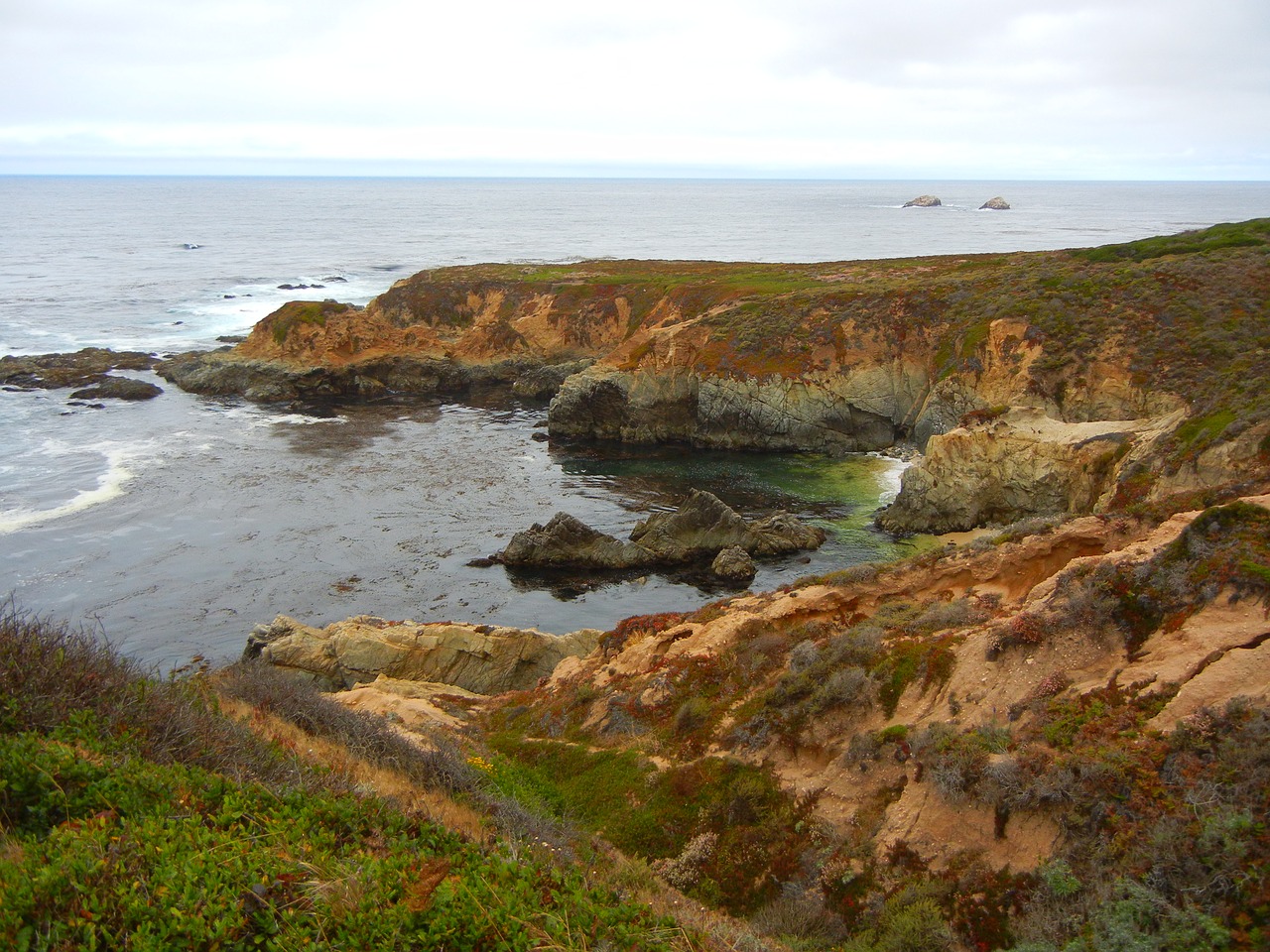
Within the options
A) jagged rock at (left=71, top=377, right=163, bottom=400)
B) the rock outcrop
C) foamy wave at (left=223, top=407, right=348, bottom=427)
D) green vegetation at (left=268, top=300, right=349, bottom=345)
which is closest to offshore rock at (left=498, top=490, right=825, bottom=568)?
foamy wave at (left=223, top=407, right=348, bottom=427)

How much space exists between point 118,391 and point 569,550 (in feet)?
126

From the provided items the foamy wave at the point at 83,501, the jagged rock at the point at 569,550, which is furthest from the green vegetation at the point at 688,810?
the foamy wave at the point at 83,501

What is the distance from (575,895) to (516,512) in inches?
1162

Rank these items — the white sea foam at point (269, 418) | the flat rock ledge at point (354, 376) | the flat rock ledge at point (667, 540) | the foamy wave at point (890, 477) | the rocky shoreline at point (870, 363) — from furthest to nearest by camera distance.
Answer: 1. the flat rock ledge at point (354, 376)
2. the white sea foam at point (269, 418)
3. the foamy wave at point (890, 477)
4. the rocky shoreline at point (870, 363)
5. the flat rock ledge at point (667, 540)

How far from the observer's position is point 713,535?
32156 mm

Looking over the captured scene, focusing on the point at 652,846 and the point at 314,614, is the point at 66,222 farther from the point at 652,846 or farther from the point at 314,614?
the point at 652,846

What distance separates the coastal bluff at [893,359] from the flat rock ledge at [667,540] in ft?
16.4

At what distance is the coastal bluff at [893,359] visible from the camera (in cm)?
3153

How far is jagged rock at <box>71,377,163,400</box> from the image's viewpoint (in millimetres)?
53484

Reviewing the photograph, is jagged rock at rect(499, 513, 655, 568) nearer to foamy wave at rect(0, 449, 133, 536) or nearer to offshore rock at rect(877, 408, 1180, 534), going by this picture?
offshore rock at rect(877, 408, 1180, 534)

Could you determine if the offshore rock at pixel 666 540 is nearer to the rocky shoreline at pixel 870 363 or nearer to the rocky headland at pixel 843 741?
the rocky shoreline at pixel 870 363

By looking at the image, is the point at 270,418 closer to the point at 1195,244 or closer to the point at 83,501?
the point at 83,501

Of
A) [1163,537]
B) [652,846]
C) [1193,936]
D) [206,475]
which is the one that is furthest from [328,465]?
[1193,936]

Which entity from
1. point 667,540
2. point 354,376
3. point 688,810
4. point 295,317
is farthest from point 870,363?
point 295,317
